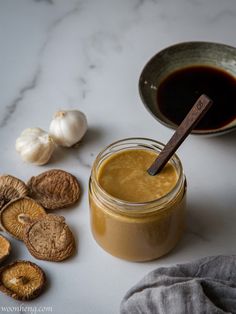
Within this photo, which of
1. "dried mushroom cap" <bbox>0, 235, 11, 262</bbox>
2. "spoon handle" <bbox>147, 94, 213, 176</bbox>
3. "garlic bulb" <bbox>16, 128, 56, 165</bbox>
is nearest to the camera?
"spoon handle" <bbox>147, 94, 213, 176</bbox>

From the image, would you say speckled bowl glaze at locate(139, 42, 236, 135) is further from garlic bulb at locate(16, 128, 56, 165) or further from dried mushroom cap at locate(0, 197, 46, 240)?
dried mushroom cap at locate(0, 197, 46, 240)

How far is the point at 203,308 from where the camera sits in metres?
1.03

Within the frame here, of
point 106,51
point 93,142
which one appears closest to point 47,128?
point 93,142

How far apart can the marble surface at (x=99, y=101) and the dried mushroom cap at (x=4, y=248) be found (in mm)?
23

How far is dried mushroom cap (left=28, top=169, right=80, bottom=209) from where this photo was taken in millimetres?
1262

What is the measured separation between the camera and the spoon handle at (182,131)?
3.39 ft

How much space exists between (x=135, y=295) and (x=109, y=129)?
43 cm

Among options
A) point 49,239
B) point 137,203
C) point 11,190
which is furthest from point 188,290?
point 11,190

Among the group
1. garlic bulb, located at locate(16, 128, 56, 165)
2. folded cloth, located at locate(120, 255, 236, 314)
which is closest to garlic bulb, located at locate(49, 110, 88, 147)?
garlic bulb, located at locate(16, 128, 56, 165)

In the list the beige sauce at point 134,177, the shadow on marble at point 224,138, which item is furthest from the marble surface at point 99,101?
the beige sauce at point 134,177

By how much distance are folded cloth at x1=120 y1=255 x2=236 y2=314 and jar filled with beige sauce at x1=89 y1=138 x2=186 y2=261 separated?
7cm

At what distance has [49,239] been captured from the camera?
1195mm

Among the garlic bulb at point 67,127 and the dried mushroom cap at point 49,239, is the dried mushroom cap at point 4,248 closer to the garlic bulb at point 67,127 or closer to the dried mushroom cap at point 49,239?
the dried mushroom cap at point 49,239

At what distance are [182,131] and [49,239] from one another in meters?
0.32
